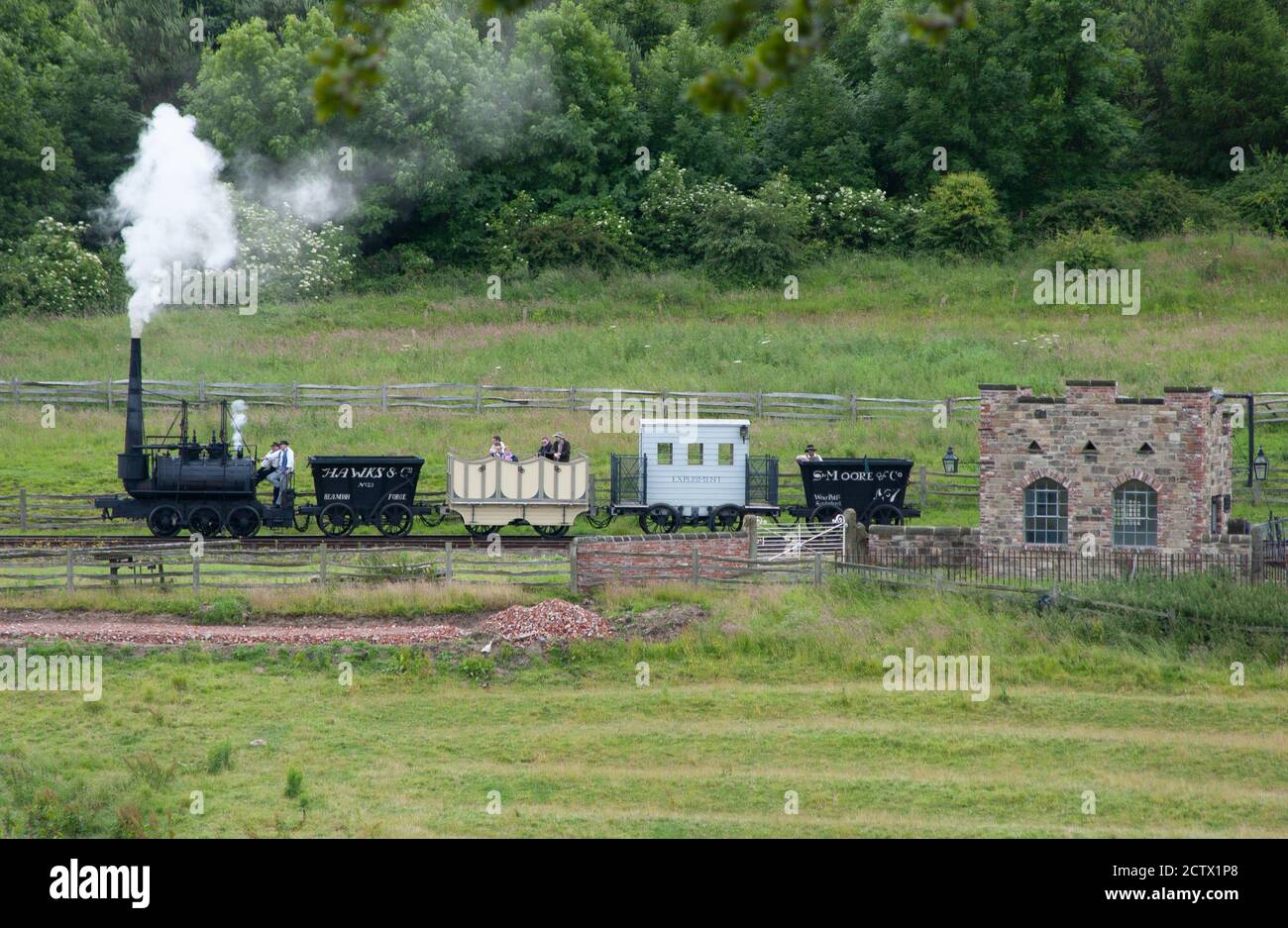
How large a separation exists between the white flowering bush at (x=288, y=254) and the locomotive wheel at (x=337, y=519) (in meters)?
Result: 23.8

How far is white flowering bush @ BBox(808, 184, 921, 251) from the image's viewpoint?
197 feet

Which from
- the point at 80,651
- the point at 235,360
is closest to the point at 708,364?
the point at 235,360

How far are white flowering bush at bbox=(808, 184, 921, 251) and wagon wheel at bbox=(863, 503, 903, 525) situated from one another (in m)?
28.1

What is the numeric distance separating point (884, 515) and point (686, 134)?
3290 cm

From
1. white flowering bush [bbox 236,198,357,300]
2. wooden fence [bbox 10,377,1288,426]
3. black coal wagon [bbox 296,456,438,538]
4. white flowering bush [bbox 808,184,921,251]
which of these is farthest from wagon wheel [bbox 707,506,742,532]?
white flowering bush [bbox 808,184,921,251]

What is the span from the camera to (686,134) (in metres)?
62.8

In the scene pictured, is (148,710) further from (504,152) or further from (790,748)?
(504,152)

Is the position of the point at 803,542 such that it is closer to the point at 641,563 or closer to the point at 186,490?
the point at 641,563

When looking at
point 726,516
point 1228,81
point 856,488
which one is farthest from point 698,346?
point 1228,81

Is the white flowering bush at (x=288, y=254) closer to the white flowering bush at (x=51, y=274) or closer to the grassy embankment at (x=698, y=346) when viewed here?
→ the grassy embankment at (x=698, y=346)

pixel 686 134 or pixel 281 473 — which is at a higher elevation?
pixel 686 134

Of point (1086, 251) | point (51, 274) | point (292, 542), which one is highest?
point (1086, 251)

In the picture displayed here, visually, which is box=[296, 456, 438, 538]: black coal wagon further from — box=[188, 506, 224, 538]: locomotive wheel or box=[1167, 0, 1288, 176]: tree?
box=[1167, 0, 1288, 176]: tree

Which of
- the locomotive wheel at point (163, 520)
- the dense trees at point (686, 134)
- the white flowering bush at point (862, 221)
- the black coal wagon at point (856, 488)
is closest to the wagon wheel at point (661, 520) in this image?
the black coal wagon at point (856, 488)
